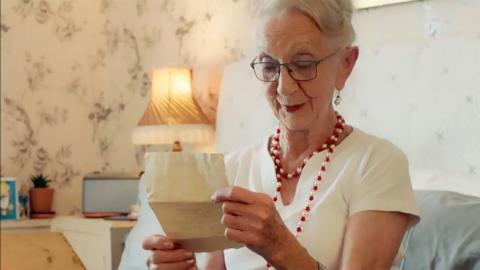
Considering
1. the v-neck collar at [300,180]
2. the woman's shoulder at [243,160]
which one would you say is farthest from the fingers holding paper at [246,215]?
the woman's shoulder at [243,160]

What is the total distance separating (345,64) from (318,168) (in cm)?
18

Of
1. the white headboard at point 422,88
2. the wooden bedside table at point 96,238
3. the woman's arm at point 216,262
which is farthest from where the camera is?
the wooden bedside table at point 96,238

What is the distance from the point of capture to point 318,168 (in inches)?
46.4

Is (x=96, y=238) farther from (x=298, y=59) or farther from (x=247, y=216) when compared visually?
(x=247, y=216)

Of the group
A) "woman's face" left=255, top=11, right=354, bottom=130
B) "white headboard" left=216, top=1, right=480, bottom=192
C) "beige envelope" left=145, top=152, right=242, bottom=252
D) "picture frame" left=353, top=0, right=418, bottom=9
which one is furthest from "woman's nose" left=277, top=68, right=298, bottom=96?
"picture frame" left=353, top=0, right=418, bottom=9

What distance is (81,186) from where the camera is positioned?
2.74 metres

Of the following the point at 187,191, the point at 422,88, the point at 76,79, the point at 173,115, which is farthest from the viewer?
the point at 76,79

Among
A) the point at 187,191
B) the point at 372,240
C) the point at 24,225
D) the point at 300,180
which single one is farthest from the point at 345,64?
the point at 24,225

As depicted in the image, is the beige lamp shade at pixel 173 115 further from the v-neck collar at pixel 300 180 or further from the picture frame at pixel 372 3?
the v-neck collar at pixel 300 180

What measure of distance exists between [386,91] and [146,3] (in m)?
1.29

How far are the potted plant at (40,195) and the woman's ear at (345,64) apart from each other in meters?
1.69

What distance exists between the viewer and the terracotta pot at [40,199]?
261cm

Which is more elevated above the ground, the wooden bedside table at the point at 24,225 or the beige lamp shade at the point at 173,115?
the beige lamp shade at the point at 173,115

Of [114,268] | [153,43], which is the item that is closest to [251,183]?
[114,268]
